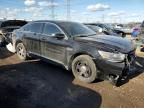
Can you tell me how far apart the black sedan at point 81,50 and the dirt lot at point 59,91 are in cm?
36

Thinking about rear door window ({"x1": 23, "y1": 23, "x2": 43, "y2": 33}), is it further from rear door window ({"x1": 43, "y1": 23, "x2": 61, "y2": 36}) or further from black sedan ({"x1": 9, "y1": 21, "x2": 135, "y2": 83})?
rear door window ({"x1": 43, "y1": 23, "x2": 61, "y2": 36})

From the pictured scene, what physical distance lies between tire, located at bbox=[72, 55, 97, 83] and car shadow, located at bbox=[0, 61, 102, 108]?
1.10 feet

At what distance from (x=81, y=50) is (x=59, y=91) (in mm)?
1314

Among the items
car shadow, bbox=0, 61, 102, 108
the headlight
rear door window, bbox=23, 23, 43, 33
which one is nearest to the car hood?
the headlight

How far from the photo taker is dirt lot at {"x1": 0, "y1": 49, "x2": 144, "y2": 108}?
445 cm

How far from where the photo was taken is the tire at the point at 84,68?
5.49 meters

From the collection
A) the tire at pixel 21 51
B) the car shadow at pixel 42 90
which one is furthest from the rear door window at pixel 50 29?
the tire at pixel 21 51

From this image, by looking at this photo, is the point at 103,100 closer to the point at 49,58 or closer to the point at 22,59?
the point at 49,58

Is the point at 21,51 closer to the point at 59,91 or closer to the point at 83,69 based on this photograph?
the point at 83,69

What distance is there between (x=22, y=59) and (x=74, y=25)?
2.83 meters

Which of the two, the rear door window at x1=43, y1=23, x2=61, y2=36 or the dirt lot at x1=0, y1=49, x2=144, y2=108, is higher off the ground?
the rear door window at x1=43, y1=23, x2=61, y2=36

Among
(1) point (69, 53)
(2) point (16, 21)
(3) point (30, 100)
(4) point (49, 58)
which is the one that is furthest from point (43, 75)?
(2) point (16, 21)

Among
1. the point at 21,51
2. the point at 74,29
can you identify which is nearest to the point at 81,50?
the point at 74,29

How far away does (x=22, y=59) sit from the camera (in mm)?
8492
